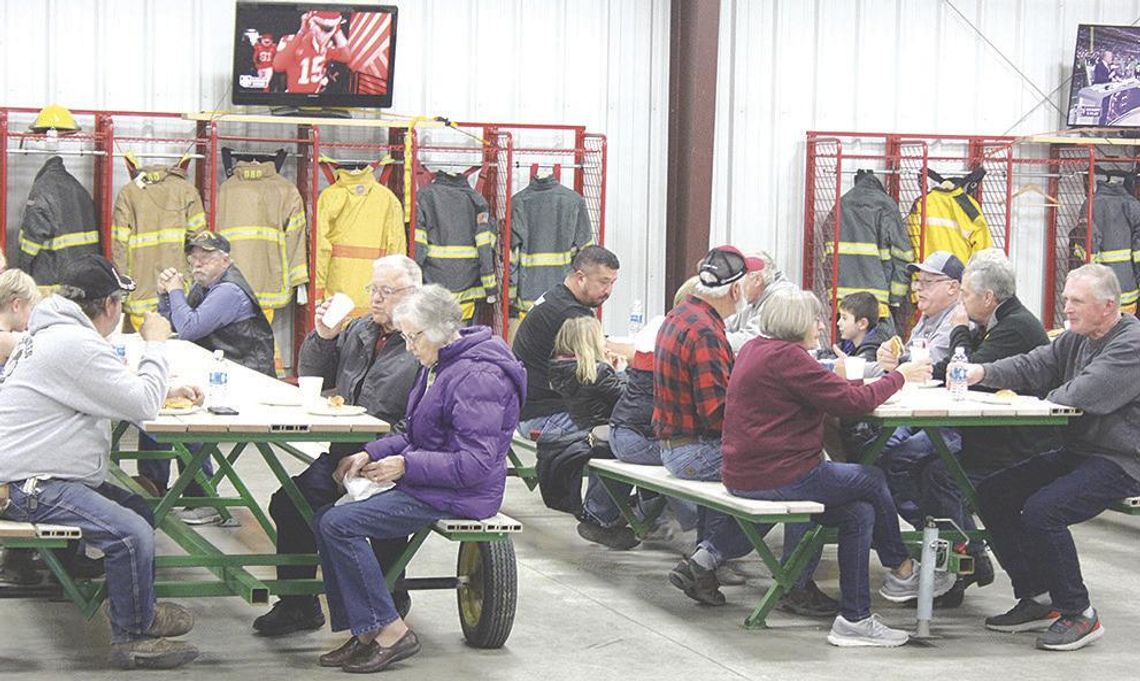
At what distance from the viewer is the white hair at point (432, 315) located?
486 centimetres

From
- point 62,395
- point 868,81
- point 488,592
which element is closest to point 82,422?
point 62,395

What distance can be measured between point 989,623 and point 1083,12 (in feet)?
25.1

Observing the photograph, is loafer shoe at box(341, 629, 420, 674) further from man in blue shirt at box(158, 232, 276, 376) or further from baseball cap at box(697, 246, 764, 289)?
man in blue shirt at box(158, 232, 276, 376)

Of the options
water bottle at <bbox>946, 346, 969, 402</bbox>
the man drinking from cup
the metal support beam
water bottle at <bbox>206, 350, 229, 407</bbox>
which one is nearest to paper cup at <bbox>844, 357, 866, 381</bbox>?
the man drinking from cup

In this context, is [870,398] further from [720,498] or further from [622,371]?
[622,371]

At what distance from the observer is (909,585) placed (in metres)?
5.87

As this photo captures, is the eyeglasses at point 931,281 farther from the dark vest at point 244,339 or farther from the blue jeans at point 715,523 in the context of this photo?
the dark vest at point 244,339

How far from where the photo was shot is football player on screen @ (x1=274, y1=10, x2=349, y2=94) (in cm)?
1011

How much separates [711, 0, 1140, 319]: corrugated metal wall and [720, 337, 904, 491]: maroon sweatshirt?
6101 mm

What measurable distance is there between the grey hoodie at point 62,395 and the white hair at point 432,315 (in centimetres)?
75

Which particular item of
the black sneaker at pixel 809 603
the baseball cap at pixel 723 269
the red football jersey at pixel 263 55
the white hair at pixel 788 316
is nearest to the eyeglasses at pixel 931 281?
the baseball cap at pixel 723 269

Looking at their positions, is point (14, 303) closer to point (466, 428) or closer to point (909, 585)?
point (466, 428)

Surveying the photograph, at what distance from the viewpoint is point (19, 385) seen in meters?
4.55

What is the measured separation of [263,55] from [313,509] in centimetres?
550
